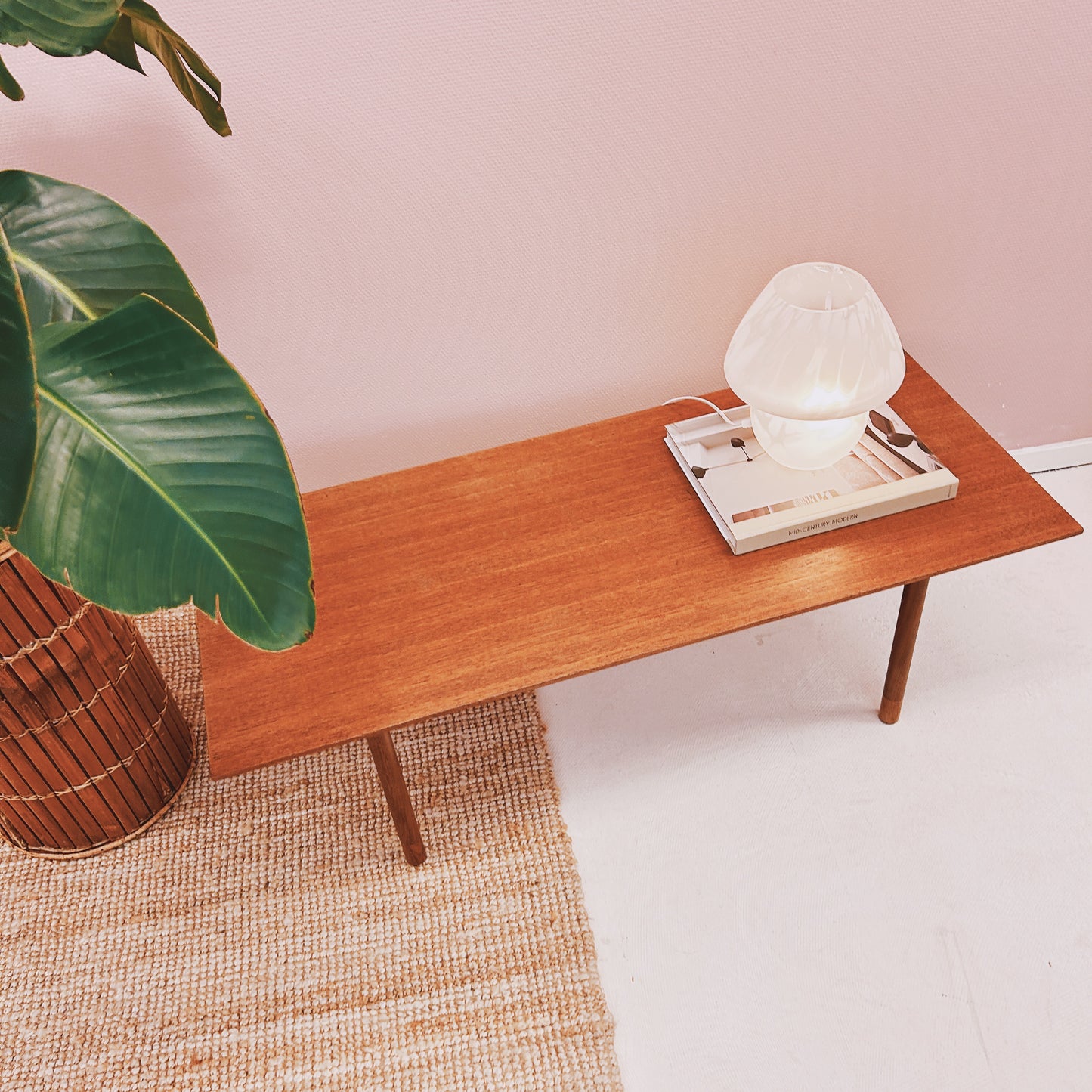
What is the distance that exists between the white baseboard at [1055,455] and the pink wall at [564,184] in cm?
21

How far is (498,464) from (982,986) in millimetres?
903

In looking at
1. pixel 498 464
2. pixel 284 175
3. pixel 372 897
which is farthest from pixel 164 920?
pixel 284 175

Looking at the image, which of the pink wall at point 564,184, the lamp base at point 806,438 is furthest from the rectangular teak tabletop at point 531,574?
the pink wall at point 564,184

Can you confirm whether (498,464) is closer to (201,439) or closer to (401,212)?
(401,212)

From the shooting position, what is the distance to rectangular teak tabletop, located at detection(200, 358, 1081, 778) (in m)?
1.07

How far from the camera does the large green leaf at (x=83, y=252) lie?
873 mm

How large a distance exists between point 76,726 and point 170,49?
2.69 feet

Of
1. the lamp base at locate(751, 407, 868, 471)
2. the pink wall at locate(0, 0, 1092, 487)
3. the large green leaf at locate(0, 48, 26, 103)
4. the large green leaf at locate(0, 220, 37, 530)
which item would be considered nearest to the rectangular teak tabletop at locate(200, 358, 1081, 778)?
the lamp base at locate(751, 407, 868, 471)

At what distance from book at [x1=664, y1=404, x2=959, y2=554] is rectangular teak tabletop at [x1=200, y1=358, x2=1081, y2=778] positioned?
2 cm

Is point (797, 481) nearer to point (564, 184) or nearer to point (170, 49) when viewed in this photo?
point (564, 184)

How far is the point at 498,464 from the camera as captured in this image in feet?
4.42

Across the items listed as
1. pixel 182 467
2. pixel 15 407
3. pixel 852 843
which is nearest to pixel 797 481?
pixel 852 843

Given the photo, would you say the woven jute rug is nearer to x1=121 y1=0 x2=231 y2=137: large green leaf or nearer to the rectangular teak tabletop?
the rectangular teak tabletop

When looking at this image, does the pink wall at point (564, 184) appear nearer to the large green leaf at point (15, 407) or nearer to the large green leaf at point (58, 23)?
the large green leaf at point (58, 23)
